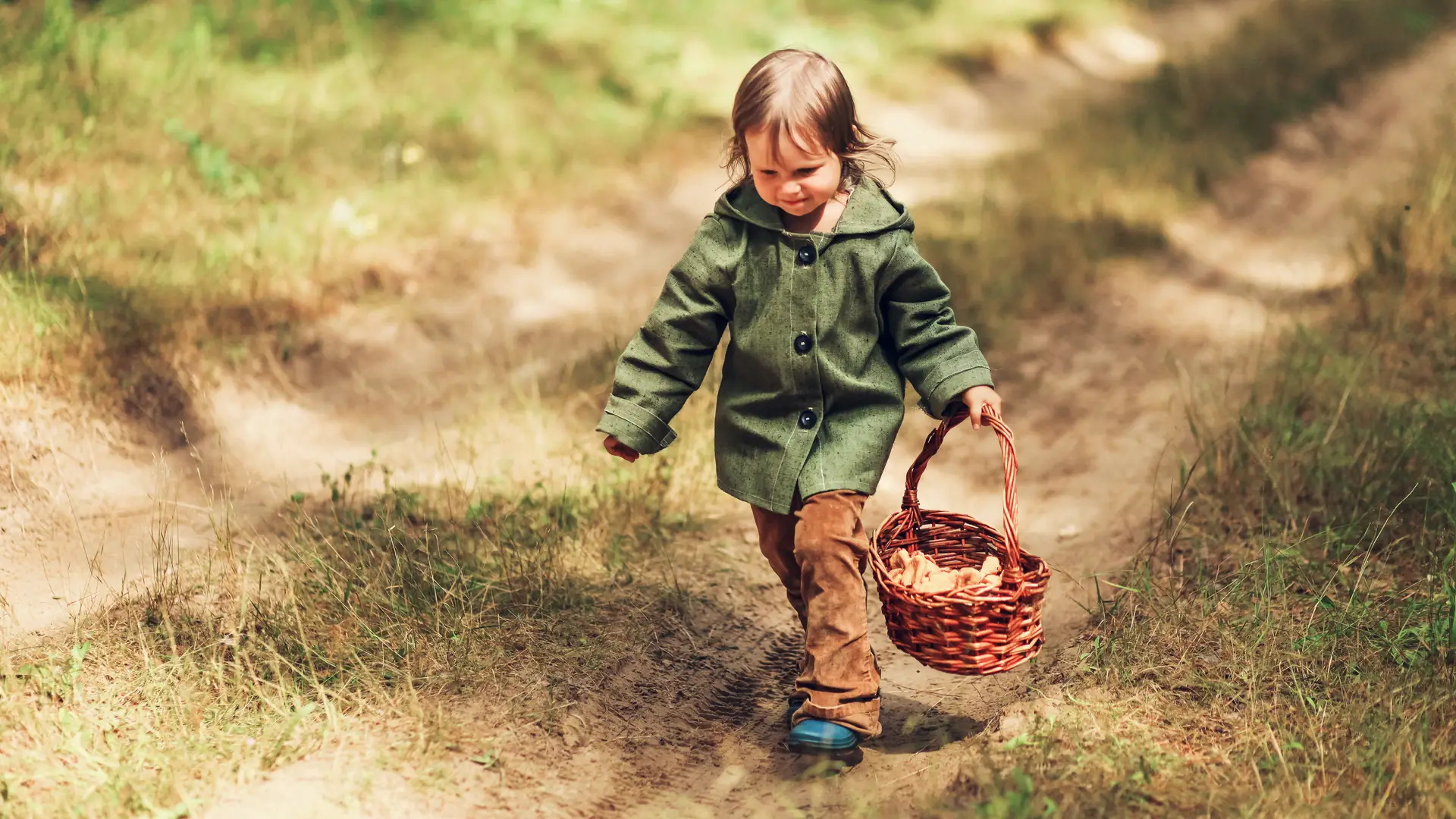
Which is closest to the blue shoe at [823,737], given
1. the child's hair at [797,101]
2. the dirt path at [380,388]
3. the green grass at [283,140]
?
the child's hair at [797,101]

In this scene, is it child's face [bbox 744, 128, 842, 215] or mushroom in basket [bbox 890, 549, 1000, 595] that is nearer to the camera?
child's face [bbox 744, 128, 842, 215]

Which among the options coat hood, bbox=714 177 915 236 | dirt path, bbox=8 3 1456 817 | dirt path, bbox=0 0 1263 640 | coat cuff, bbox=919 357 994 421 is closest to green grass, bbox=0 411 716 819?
dirt path, bbox=8 3 1456 817

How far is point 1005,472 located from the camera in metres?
3.02

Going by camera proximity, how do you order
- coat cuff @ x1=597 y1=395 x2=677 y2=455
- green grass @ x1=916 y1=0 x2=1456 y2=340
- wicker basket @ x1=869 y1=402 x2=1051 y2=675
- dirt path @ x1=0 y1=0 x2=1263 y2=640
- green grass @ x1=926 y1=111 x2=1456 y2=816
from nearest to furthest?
1. green grass @ x1=926 y1=111 x2=1456 y2=816
2. wicker basket @ x1=869 y1=402 x2=1051 y2=675
3. coat cuff @ x1=597 y1=395 x2=677 y2=455
4. dirt path @ x1=0 y1=0 x2=1263 y2=640
5. green grass @ x1=916 y1=0 x2=1456 y2=340

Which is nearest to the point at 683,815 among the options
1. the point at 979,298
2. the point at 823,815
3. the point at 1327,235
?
the point at 823,815

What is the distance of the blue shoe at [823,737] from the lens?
3.06m

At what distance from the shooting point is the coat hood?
10.1ft

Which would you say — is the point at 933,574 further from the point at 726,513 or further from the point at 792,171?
the point at 726,513

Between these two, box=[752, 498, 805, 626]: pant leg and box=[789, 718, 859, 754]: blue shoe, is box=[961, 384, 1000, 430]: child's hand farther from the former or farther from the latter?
box=[789, 718, 859, 754]: blue shoe

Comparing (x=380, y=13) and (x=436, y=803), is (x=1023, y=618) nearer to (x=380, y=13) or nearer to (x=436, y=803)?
(x=436, y=803)

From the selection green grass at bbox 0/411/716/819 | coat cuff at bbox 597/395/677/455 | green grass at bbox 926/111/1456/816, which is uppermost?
coat cuff at bbox 597/395/677/455

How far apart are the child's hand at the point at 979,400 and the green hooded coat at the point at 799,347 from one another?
0.09 ft

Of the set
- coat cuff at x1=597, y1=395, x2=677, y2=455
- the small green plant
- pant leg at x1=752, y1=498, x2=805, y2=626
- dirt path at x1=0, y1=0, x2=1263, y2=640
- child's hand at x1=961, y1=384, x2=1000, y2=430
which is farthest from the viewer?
the small green plant

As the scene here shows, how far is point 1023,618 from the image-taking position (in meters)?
2.95
